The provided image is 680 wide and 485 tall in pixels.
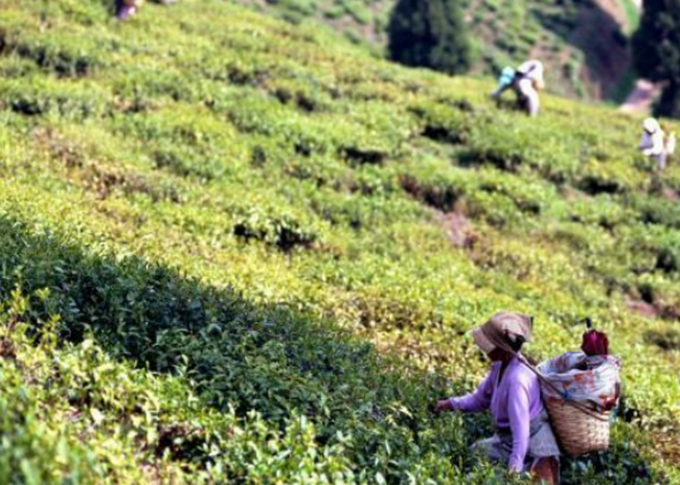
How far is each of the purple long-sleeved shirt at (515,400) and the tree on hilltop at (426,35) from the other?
31.3 meters

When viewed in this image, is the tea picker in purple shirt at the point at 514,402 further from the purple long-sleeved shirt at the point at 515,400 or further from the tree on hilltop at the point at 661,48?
the tree on hilltop at the point at 661,48

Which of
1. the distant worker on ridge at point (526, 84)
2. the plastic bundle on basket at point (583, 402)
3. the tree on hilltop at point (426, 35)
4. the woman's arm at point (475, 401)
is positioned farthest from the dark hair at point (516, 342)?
the tree on hilltop at point (426, 35)

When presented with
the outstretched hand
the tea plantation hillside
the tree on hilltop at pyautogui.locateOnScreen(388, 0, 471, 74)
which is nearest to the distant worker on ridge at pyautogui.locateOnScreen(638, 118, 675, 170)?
the tea plantation hillside

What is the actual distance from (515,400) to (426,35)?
32663 mm

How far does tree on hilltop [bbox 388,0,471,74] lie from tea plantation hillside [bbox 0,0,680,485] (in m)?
10.5

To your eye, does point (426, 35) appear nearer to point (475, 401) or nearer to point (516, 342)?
point (475, 401)

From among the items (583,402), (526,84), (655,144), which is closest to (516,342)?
(583,402)

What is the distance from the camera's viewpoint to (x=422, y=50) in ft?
124

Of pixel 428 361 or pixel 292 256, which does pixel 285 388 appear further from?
pixel 292 256

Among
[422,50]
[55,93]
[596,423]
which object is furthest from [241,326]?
[422,50]

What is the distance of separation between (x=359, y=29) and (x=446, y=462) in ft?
125

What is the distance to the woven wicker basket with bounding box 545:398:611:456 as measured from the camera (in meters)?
6.82

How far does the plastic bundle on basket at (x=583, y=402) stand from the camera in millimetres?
6758

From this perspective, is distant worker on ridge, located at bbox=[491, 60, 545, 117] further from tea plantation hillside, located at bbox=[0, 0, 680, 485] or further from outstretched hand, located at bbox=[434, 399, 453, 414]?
outstretched hand, located at bbox=[434, 399, 453, 414]
